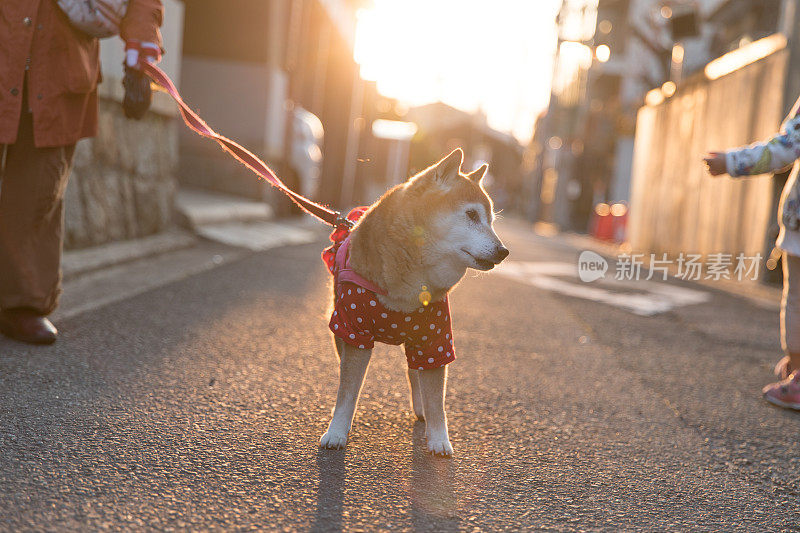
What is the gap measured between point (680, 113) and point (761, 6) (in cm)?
496

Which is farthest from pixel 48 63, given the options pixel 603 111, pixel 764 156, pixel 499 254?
pixel 603 111

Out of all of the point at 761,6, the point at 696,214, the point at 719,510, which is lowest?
the point at 719,510

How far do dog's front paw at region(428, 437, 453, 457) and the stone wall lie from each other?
3492 mm

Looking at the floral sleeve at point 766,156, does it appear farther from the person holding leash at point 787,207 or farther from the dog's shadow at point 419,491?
the dog's shadow at point 419,491

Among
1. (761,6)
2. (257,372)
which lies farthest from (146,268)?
(761,6)

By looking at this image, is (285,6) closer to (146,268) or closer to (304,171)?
(304,171)

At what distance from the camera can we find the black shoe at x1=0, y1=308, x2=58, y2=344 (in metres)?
3.25

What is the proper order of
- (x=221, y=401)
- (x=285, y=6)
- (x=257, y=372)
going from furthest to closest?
Result: (x=285, y=6)
(x=257, y=372)
(x=221, y=401)

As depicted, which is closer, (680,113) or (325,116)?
(680,113)

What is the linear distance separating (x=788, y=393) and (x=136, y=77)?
3367mm

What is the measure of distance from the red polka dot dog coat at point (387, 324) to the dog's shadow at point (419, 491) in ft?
1.08

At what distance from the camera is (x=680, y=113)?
13.3 m

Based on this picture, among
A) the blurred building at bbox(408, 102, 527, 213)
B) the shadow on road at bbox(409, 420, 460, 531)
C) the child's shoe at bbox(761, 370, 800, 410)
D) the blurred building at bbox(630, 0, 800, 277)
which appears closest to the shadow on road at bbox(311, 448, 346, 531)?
the shadow on road at bbox(409, 420, 460, 531)

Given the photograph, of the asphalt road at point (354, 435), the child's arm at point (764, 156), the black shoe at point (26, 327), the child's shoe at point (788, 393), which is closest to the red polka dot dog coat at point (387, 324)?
the asphalt road at point (354, 435)
